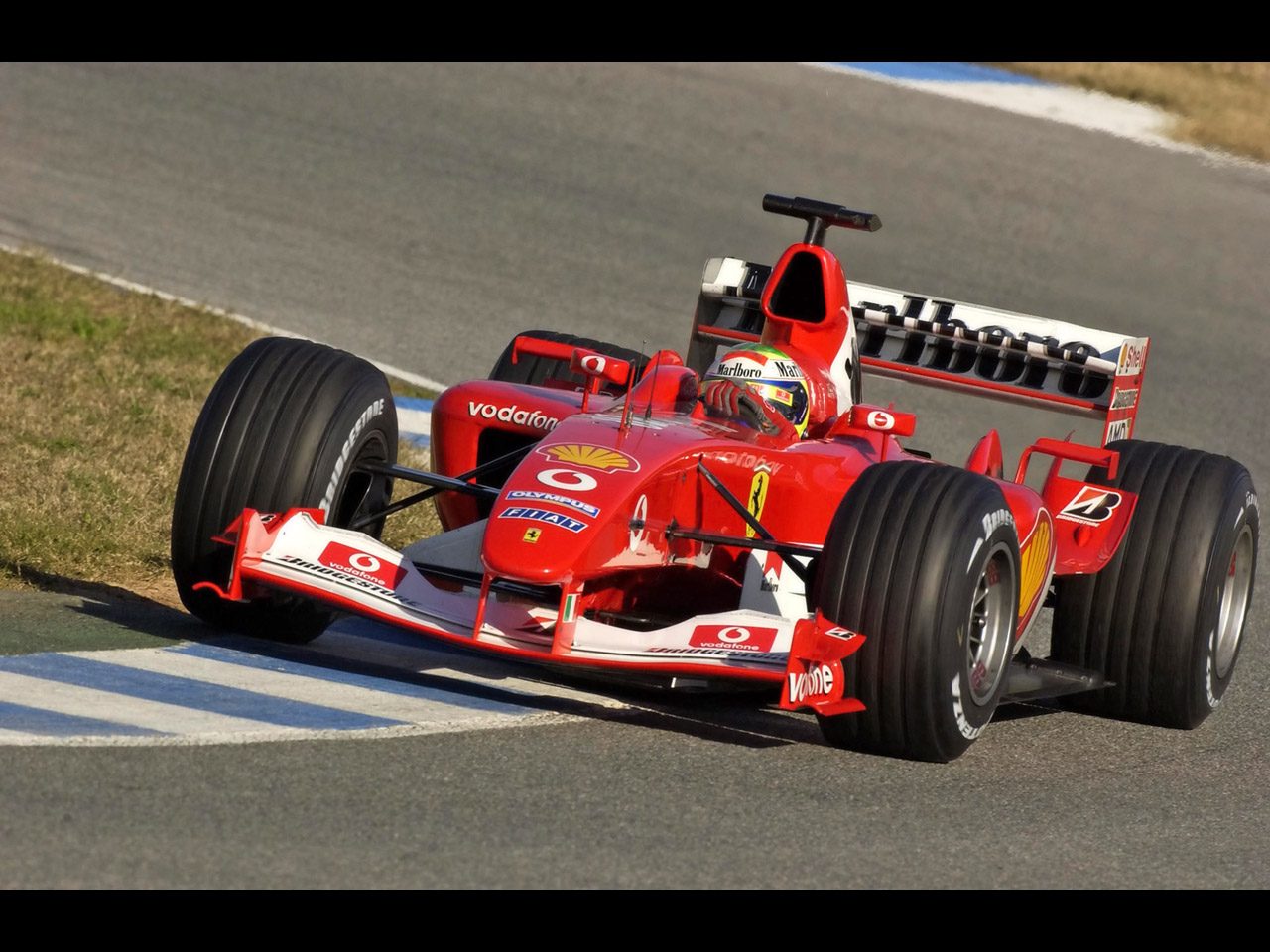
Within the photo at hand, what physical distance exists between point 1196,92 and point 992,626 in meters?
15.3

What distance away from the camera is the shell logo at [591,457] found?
6449 mm

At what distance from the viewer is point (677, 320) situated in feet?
47.2

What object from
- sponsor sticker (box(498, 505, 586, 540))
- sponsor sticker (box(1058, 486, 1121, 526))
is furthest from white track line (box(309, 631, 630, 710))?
sponsor sticker (box(1058, 486, 1121, 526))

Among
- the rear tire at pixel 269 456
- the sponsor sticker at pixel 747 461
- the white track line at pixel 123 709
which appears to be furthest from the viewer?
the sponsor sticker at pixel 747 461

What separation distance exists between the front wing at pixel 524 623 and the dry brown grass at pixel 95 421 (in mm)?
1302

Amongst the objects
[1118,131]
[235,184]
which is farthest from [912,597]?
[1118,131]

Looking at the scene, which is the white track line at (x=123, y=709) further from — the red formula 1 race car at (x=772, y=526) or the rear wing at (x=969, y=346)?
the rear wing at (x=969, y=346)

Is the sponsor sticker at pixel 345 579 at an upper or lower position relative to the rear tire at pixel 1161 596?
→ lower

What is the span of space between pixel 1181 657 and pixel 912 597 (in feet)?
5.78

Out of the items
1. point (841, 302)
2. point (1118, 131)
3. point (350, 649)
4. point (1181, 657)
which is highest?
point (1118, 131)

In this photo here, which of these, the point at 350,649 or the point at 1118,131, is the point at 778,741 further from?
the point at 1118,131

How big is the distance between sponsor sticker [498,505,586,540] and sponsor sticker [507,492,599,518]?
4 cm

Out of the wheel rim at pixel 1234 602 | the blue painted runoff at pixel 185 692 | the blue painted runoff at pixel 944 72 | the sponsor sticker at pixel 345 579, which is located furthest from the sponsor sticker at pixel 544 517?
the blue painted runoff at pixel 944 72

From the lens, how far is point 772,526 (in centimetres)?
700
